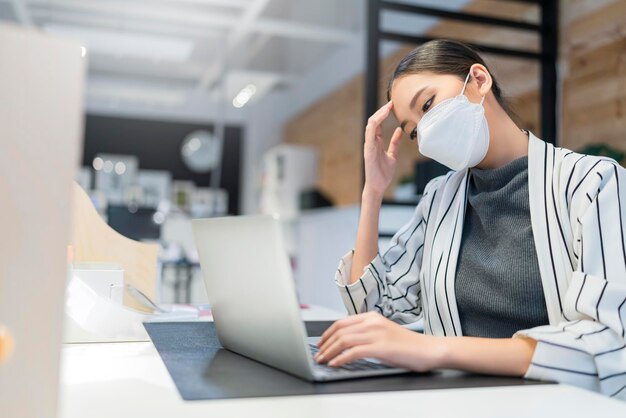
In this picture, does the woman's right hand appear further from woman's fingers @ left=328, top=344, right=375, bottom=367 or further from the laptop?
woman's fingers @ left=328, top=344, right=375, bottom=367

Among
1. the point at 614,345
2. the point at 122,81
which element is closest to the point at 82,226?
the point at 614,345

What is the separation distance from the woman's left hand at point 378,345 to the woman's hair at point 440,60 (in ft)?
1.92

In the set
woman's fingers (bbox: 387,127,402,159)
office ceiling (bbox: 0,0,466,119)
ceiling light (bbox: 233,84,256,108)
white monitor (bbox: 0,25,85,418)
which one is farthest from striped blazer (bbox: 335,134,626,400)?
ceiling light (bbox: 233,84,256,108)

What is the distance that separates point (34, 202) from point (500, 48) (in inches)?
133

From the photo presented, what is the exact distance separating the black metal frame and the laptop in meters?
2.34

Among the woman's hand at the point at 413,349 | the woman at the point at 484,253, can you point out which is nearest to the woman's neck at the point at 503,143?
the woman at the point at 484,253

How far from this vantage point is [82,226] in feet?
4.43

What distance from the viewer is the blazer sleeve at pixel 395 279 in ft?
4.15

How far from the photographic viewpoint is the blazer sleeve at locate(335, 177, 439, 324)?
1.27 meters

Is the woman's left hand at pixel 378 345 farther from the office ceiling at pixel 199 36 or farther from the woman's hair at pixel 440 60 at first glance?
the office ceiling at pixel 199 36

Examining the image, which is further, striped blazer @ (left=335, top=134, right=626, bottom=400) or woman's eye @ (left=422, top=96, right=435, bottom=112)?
woman's eye @ (left=422, top=96, right=435, bottom=112)

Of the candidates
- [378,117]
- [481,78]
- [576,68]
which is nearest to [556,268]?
[481,78]

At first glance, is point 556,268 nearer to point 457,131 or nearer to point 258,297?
point 457,131

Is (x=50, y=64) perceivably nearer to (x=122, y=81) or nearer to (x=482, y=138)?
(x=482, y=138)
